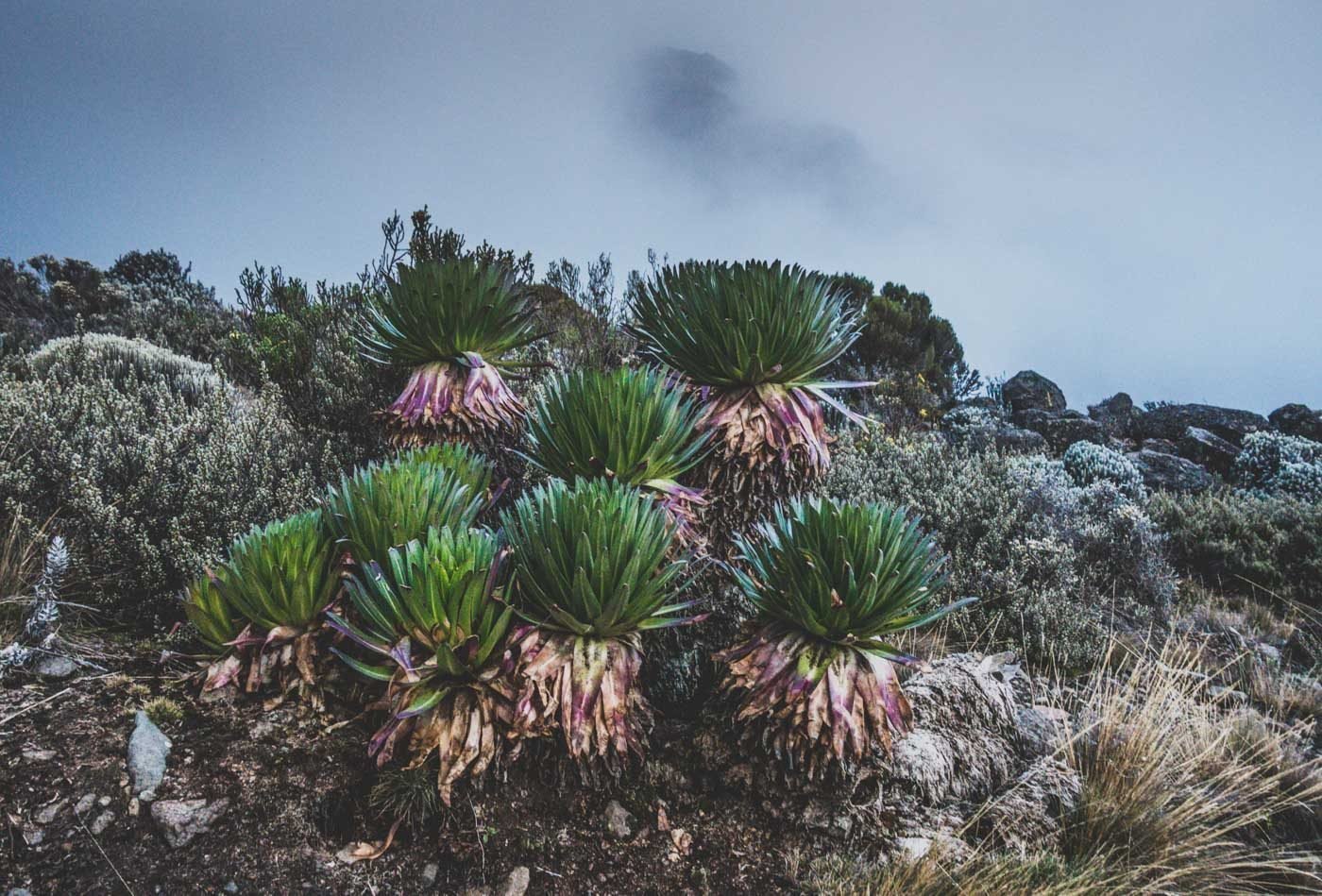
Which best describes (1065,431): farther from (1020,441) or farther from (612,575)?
(612,575)

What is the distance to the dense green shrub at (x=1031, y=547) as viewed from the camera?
4.71m

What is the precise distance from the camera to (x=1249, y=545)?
653cm

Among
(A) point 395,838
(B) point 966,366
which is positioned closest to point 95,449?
(A) point 395,838

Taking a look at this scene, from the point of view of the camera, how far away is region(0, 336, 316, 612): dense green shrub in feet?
10.8

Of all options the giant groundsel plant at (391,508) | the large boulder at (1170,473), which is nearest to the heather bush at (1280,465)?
the large boulder at (1170,473)

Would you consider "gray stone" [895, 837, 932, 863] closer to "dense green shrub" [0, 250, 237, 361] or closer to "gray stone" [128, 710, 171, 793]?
"gray stone" [128, 710, 171, 793]

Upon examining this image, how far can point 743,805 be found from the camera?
2.33 meters

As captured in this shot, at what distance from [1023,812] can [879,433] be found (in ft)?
21.1

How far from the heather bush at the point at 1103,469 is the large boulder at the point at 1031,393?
4297 millimetres

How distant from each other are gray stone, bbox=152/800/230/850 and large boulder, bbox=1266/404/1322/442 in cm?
1566

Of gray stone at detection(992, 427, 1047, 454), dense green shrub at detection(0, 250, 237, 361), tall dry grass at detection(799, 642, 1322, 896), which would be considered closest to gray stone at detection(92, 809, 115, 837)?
tall dry grass at detection(799, 642, 1322, 896)

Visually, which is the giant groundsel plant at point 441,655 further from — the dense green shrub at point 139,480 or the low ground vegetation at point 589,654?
the dense green shrub at point 139,480

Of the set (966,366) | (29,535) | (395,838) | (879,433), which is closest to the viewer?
(395,838)

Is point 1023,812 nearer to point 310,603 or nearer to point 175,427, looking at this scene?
point 310,603
